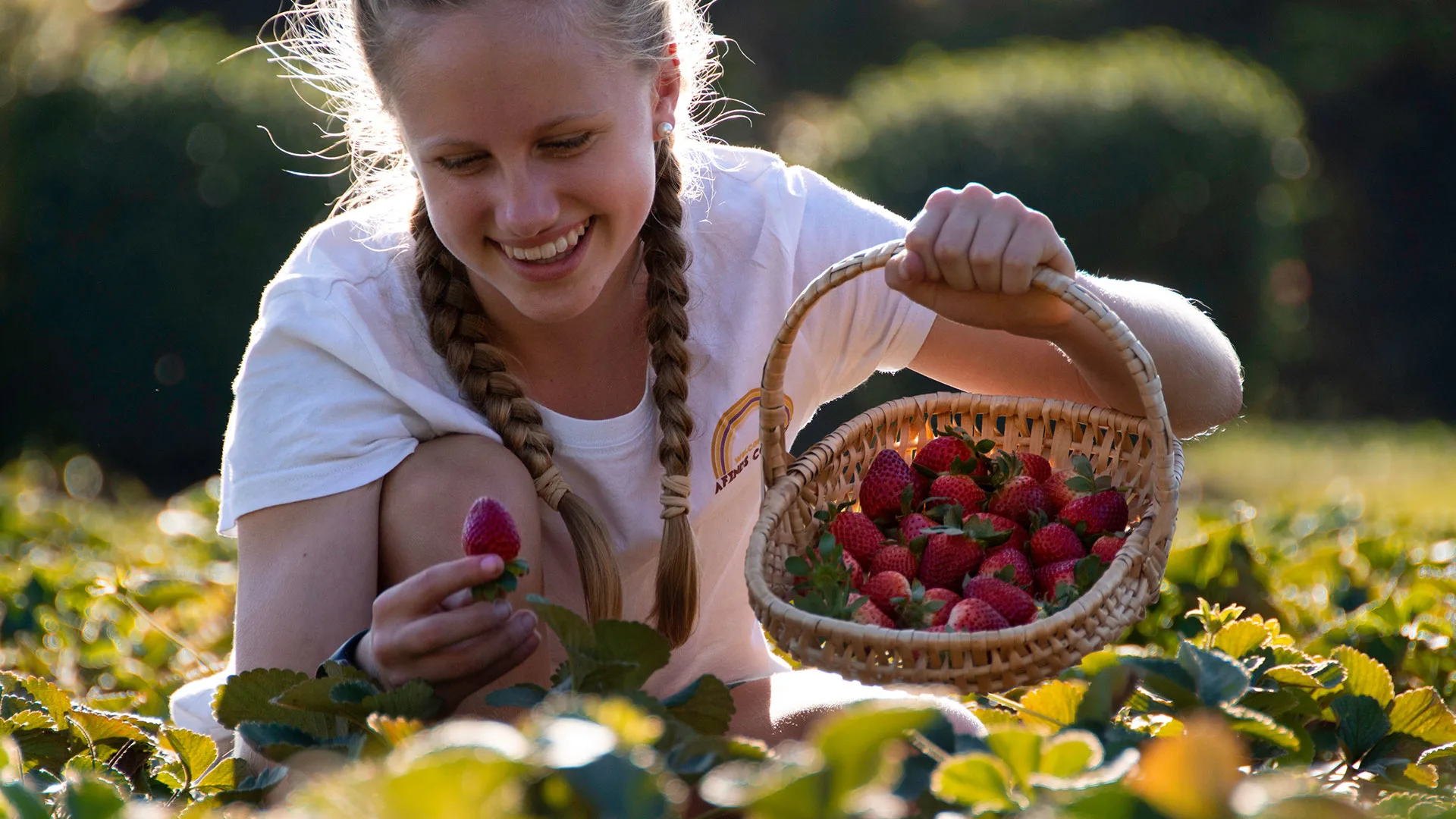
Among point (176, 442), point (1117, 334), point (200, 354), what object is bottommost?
point (176, 442)

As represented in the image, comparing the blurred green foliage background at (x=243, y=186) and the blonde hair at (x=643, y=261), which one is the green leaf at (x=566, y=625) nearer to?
the blonde hair at (x=643, y=261)

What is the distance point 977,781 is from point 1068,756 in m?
0.05

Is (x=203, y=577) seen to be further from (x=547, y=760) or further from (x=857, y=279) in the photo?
(x=547, y=760)

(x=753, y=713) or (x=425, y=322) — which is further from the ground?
(x=425, y=322)

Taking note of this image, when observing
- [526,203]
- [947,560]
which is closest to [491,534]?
[526,203]

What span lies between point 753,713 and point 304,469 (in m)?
0.68

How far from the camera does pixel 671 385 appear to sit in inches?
68.8

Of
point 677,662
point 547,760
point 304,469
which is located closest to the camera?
point 547,760

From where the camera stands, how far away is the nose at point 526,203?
153 centimetres

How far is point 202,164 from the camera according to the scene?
5.07 metres

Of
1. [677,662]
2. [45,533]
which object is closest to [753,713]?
[677,662]

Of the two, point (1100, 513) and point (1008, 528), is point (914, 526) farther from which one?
point (1100, 513)

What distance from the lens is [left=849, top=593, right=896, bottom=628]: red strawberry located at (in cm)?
144

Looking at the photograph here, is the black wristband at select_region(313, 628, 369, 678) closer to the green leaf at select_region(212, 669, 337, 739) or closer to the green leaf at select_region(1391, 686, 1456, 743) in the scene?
the green leaf at select_region(212, 669, 337, 739)
